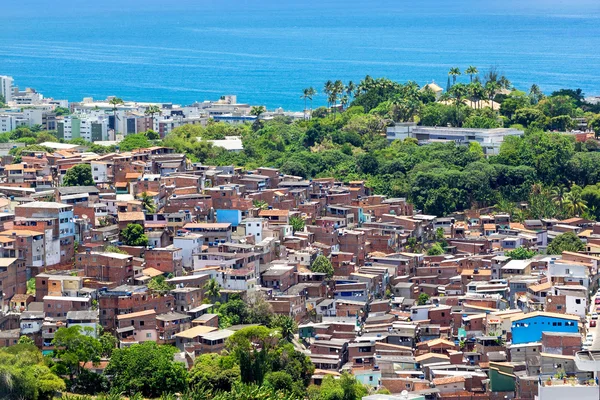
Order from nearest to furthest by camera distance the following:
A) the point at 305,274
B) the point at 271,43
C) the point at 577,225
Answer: the point at 305,274, the point at 577,225, the point at 271,43

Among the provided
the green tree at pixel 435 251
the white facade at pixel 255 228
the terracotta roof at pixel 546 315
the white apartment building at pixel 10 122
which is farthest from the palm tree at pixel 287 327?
the white apartment building at pixel 10 122

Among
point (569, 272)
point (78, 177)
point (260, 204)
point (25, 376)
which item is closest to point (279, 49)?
point (78, 177)

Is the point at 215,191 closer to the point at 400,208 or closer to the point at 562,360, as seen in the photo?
the point at 400,208

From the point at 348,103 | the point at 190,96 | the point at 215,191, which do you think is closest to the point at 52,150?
the point at 215,191

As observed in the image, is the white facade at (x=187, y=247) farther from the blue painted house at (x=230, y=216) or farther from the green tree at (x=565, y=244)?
the green tree at (x=565, y=244)

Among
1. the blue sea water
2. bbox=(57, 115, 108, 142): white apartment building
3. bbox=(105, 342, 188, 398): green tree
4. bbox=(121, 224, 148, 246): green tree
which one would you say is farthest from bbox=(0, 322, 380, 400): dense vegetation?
the blue sea water

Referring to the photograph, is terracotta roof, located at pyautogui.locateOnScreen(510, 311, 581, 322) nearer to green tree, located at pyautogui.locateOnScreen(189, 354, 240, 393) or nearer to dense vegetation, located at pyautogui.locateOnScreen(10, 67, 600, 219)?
green tree, located at pyautogui.locateOnScreen(189, 354, 240, 393)
